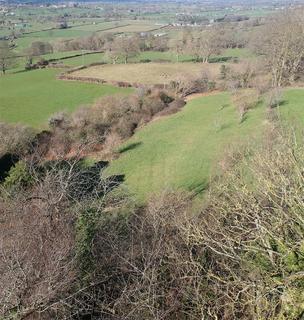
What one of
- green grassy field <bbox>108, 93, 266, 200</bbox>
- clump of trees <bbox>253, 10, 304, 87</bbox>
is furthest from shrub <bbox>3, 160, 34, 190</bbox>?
clump of trees <bbox>253, 10, 304, 87</bbox>

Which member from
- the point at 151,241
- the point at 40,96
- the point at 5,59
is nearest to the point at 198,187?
the point at 151,241

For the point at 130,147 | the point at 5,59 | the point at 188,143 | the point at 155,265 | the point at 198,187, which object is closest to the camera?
the point at 155,265

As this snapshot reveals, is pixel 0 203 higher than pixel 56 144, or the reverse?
pixel 0 203

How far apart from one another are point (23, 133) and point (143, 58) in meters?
53.6

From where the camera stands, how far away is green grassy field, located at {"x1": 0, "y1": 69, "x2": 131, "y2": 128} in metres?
48.3

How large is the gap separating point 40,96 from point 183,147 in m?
31.7

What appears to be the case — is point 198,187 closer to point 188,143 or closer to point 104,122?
point 188,143

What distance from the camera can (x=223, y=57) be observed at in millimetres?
78875

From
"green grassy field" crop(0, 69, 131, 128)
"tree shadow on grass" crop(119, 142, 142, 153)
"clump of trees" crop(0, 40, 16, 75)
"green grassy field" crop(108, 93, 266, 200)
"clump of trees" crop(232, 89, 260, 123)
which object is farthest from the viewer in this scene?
"clump of trees" crop(0, 40, 16, 75)

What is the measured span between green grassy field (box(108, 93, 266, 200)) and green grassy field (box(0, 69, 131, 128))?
1306 cm

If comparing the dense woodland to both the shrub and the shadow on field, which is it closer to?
the shrub

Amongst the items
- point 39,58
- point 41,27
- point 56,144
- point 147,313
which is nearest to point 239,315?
point 147,313

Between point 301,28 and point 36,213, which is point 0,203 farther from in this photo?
point 301,28

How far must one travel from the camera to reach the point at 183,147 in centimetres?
3272
